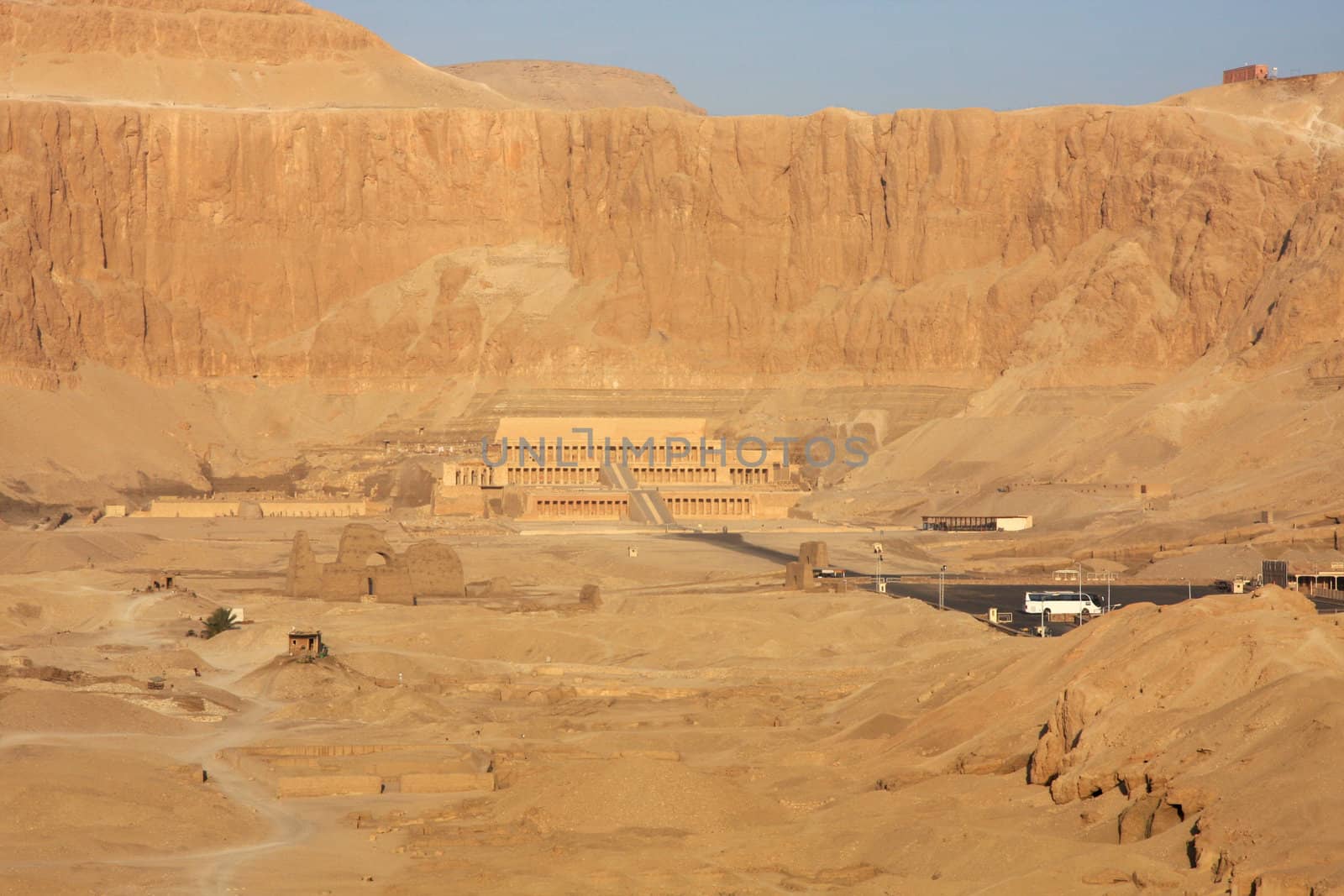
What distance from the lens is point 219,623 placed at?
7525 centimetres

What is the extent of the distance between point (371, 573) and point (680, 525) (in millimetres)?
47296

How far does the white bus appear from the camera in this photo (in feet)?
259

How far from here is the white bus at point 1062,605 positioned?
79.1 m

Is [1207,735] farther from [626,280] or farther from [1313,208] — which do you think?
[626,280]

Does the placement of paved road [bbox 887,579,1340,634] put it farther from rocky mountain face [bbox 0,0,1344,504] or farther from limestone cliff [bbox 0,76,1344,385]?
limestone cliff [bbox 0,76,1344,385]

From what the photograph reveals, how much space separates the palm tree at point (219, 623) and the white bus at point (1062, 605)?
94.4 ft

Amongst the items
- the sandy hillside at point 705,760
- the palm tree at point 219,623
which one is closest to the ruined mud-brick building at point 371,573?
the palm tree at point 219,623

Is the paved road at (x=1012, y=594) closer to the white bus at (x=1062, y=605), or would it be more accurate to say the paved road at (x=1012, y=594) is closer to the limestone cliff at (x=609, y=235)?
the white bus at (x=1062, y=605)

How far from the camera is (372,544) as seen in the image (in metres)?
85.6

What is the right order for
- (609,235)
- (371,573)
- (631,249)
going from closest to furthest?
(371,573) < (631,249) < (609,235)

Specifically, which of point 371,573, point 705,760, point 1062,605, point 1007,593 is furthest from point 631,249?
point 705,760

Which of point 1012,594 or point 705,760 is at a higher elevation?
point 1012,594

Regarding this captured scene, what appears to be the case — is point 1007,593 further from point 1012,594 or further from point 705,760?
point 705,760

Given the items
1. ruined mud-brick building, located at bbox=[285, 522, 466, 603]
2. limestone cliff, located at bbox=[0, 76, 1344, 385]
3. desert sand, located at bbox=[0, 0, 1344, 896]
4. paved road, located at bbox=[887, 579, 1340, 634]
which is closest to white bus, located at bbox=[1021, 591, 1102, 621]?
paved road, located at bbox=[887, 579, 1340, 634]
